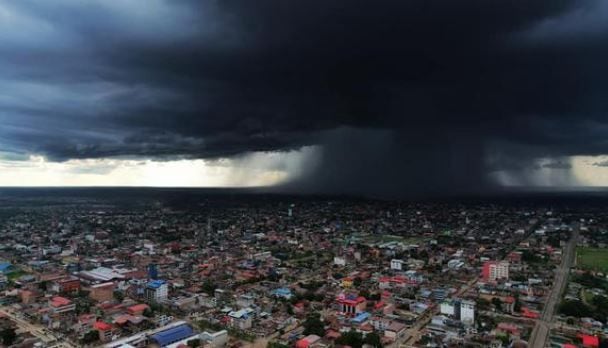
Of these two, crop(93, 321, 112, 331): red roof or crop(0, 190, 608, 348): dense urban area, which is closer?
crop(0, 190, 608, 348): dense urban area

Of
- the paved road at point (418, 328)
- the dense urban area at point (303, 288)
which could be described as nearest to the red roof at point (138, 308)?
the dense urban area at point (303, 288)

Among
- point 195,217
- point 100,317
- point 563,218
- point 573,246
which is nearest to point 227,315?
point 100,317

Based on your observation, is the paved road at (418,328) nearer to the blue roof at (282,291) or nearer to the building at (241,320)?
the building at (241,320)

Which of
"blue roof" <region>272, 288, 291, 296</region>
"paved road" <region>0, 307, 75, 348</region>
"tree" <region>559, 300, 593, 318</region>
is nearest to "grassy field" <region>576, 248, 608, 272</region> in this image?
"tree" <region>559, 300, 593, 318</region>

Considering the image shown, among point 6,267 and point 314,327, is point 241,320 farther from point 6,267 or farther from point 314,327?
point 6,267

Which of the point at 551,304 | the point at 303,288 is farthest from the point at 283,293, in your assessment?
the point at 551,304

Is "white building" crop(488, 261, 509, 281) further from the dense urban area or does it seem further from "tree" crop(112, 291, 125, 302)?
"tree" crop(112, 291, 125, 302)

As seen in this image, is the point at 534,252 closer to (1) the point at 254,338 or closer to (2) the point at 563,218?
(1) the point at 254,338
